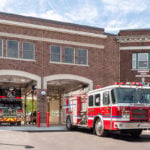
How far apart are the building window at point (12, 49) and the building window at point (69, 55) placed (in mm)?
3761

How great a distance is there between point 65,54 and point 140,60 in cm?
655

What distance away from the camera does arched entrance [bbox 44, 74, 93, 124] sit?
2243cm

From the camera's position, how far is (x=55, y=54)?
22422mm

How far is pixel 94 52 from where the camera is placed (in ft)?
77.3

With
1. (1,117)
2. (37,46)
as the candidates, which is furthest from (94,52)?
(1,117)

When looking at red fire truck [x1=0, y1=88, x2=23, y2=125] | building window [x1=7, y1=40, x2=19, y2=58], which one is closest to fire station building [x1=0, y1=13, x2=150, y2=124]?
building window [x1=7, y1=40, x2=19, y2=58]

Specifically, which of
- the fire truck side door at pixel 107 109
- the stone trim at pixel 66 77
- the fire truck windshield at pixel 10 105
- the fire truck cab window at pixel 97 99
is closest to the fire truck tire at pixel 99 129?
the fire truck side door at pixel 107 109

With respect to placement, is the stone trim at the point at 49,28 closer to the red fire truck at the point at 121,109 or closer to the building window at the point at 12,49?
the building window at the point at 12,49

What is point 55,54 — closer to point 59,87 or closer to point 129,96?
point 59,87

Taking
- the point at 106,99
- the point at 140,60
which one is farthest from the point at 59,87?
the point at 106,99

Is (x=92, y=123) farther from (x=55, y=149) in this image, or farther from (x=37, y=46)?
(x=37, y=46)

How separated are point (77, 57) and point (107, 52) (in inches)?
109

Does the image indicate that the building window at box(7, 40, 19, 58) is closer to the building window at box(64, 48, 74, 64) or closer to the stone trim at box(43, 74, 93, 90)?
the stone trim at box(43, 74, 93, 90)

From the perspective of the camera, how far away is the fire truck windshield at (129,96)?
13.1 meters
